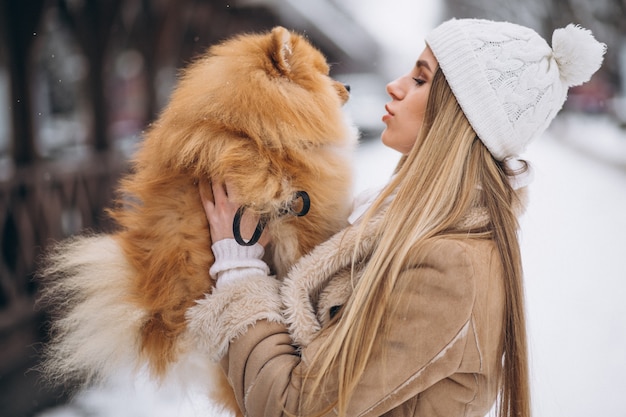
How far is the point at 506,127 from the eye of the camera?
1.41 meters

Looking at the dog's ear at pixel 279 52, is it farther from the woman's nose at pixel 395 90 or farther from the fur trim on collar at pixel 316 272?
the fur trim on collar at pixel 316 272

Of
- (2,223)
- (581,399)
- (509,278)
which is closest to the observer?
(509,278)

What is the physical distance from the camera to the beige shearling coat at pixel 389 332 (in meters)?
1.24

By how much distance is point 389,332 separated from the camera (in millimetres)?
1273

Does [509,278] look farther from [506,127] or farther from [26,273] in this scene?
[26,273]

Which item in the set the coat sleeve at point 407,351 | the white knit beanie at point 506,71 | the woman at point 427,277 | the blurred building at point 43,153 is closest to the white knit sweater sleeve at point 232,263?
the woman at point 427,277

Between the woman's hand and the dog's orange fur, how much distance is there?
0.09 feet

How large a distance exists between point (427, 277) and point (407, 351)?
6.3 inches

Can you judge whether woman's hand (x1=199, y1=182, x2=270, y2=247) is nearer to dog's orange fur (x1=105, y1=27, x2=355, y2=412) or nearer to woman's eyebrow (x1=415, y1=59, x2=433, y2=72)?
dog's orange fur (x1=105, y1=27, x2=355, y2=412)

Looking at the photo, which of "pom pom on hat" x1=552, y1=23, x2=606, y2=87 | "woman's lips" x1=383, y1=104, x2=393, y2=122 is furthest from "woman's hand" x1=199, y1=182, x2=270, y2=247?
"pom pom on hat" x1=552, y1=23, x2=606, y2=87

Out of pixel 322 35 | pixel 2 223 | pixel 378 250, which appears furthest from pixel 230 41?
pixel 322 35

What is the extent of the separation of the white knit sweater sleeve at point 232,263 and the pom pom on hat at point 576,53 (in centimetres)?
90

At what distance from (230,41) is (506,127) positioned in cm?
78

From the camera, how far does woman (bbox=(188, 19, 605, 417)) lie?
1253 mm
